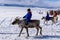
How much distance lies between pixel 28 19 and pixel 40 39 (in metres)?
1.13

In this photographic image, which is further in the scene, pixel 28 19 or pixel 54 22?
pixel 54 22

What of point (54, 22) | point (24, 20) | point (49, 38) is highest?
point (24, 20)

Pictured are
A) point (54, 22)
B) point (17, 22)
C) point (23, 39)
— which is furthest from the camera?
point (54, 22)

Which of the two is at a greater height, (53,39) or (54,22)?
(53,39)

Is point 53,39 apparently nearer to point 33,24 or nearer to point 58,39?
point 58,39

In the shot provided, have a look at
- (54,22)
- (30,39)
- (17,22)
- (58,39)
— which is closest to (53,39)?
(58,39)

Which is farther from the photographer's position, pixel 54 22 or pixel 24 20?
pixel 54 22

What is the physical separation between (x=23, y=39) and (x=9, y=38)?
696 millimetres

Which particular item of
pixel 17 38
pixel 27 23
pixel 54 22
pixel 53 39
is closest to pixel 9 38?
pixel 17 38

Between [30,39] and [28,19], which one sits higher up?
[28,19]

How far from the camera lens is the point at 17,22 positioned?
13.4 metres

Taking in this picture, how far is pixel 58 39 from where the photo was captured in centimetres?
1270

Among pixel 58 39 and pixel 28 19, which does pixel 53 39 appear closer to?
pixel 58 39

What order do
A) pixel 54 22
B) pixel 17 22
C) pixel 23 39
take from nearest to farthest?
pixel 23 39
pixel 17 22
pixel 54 22
